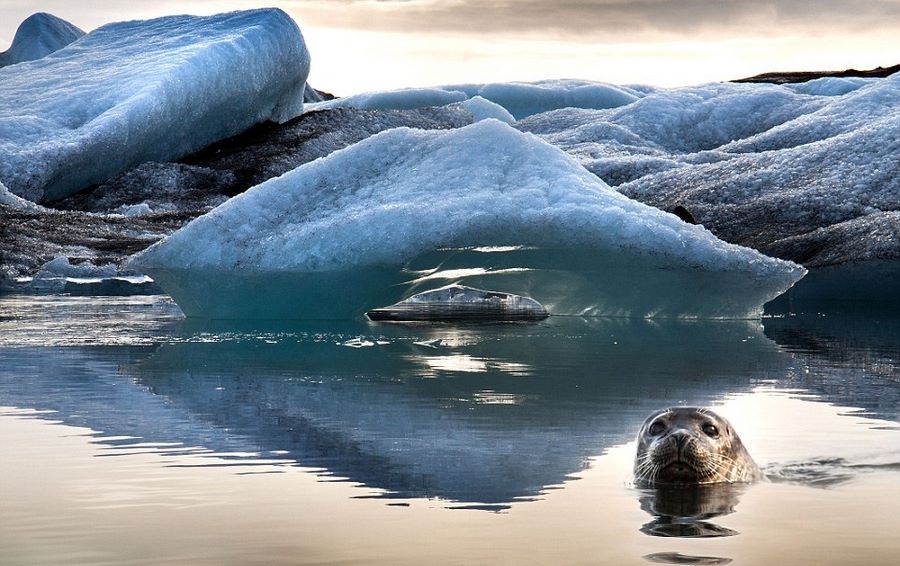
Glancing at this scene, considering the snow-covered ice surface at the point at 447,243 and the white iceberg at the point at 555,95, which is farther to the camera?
the white iceberg at the point at 555,95

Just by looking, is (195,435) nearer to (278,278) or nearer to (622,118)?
(278,278)

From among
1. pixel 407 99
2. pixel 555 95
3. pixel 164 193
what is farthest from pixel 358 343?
pixel 555 95

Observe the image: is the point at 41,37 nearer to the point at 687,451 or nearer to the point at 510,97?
the point at 510,97

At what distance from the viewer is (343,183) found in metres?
12.5

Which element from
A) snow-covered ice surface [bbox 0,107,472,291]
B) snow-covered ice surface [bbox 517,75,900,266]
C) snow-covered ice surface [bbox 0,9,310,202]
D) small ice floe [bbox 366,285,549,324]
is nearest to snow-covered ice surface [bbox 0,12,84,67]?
snow-covered ice surface [bbox 0,9,310,202]

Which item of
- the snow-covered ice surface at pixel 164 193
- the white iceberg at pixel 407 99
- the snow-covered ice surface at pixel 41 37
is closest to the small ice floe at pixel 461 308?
the snow-covered ice surface at pixel 164 193

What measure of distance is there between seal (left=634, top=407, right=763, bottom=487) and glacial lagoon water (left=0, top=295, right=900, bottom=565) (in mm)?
106

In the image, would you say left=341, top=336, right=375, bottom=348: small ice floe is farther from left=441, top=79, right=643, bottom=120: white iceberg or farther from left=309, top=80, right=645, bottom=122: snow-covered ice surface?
left=441, top=79, right=643, bottom=120: white iceberg

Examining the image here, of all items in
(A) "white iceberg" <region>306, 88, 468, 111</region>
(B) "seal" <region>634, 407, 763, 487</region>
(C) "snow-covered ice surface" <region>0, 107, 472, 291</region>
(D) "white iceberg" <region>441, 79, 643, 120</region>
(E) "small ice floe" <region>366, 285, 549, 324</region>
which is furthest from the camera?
(D) "white iceberg" <region>441, 79, 643, 120</region>

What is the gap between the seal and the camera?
4.55m

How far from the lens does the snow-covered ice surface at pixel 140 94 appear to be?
26.9 metres

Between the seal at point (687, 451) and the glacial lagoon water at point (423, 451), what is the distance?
106 mm

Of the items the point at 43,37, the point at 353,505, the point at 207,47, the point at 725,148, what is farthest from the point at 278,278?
the point at 43,37

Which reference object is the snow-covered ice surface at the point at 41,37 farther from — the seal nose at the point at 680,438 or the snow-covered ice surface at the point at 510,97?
the seal nose at the point at 680,438
